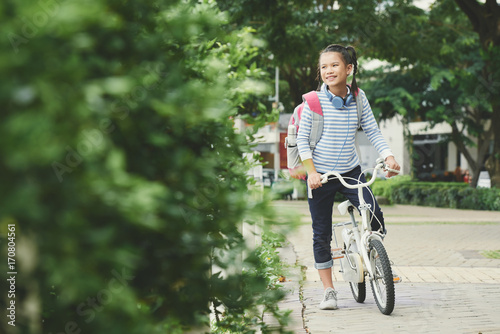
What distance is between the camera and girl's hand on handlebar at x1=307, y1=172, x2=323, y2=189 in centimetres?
438

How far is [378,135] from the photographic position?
4871 mm

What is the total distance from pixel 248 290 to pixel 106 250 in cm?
80

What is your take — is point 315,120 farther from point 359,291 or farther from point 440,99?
point 440,99

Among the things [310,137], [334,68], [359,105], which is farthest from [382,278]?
[334,68]

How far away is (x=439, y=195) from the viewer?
84.9ft

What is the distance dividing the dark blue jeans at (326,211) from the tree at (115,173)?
2.94m

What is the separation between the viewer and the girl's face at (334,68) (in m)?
4.66

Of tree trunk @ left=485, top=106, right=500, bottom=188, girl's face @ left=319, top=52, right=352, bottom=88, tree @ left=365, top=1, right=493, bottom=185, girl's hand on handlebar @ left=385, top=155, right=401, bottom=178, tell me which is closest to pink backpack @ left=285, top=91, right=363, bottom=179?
girl's face @ left=319, top=52, right=352, bottom=88

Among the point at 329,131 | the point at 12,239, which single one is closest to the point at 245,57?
the point at 12,239

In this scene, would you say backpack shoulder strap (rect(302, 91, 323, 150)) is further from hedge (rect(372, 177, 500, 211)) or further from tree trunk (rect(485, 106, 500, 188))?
hedge (rect(372, 177, 500, 211))

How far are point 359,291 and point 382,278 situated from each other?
1.87 feet

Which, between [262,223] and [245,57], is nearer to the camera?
[262,223]

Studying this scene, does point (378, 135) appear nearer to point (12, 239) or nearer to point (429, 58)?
point (12, 239)

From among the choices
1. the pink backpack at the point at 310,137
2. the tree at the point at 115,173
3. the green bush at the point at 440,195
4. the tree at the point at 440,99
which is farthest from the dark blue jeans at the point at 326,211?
the tree at the point at 440,99
